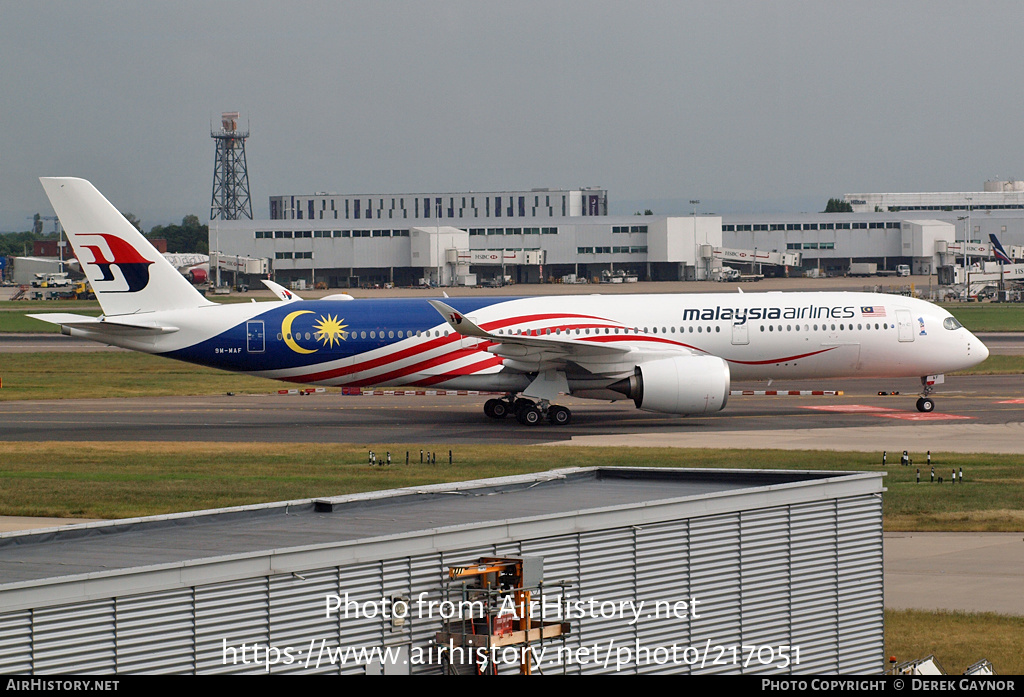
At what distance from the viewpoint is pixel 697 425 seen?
47.9 meters

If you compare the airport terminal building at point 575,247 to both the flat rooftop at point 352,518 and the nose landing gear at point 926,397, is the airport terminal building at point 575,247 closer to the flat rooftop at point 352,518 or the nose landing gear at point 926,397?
the nose landing gear at point 926,397

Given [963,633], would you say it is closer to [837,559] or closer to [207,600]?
[837,559]

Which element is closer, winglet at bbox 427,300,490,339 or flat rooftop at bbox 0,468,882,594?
flat rooftop at bbox 0,468,882,594

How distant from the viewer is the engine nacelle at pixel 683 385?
4497 cm

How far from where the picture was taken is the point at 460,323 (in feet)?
147

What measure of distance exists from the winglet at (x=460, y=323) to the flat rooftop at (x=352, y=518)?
20985 millimetres

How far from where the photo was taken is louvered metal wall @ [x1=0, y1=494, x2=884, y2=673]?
42.1 ft

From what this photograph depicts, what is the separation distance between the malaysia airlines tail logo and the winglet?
38.1ft

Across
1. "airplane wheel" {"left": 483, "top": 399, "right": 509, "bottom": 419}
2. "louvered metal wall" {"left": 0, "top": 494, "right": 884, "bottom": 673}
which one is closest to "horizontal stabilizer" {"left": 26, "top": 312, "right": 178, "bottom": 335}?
"airplane wheel" {"left": 483, "top": 399, "right": 509, "bottom": 419}

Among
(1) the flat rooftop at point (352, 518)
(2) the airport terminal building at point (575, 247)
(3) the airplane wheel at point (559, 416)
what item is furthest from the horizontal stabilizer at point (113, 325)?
(2) the airport terminal building at point (575, 247)

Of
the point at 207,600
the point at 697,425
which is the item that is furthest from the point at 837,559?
the point at 697,425

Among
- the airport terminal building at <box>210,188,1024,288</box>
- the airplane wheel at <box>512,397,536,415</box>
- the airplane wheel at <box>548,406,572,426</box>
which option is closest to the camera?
the airplane wheel at <box>548,406,572,426</box>

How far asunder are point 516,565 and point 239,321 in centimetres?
3418

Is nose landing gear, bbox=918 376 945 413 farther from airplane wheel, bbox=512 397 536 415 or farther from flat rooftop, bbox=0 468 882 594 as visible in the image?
flat rooftop, bbox=0 468 882 594
